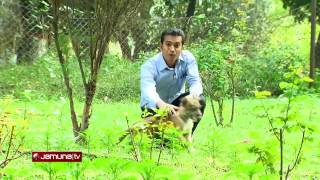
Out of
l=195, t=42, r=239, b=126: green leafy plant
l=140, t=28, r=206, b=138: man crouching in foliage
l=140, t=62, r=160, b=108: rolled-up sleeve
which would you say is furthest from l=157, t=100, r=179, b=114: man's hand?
l=195, t=42, r=239, b=126: green leafy plant

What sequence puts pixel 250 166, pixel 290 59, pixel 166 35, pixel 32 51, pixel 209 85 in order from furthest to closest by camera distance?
1. pixel 290 59
2. pixel 32 51
3. pixel 209 85
4. pixel 166 35
5. pixel 250 166

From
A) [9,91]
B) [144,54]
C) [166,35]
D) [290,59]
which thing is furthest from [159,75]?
[290,59]

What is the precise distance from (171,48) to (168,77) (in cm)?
39

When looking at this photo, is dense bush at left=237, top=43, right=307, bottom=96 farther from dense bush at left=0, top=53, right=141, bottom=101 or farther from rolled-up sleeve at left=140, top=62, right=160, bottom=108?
rolled-up sleeve at left=140, top=62, right=160, bottom=108

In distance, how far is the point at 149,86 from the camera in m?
5.96

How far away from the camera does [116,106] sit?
33.2 ft

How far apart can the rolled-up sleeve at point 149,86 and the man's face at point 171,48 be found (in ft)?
0.58

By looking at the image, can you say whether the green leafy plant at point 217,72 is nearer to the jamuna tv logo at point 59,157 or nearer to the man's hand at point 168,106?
the man's hand at point 168,106

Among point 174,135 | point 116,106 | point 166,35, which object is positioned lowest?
point 116,106

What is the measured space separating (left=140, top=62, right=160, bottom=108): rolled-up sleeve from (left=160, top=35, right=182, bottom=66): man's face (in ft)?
0.58

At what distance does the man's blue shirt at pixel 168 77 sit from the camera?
6043 millimetres

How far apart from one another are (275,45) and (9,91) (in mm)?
6436

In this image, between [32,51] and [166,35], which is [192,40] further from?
[166,35]

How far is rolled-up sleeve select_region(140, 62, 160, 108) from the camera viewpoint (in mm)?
5738
